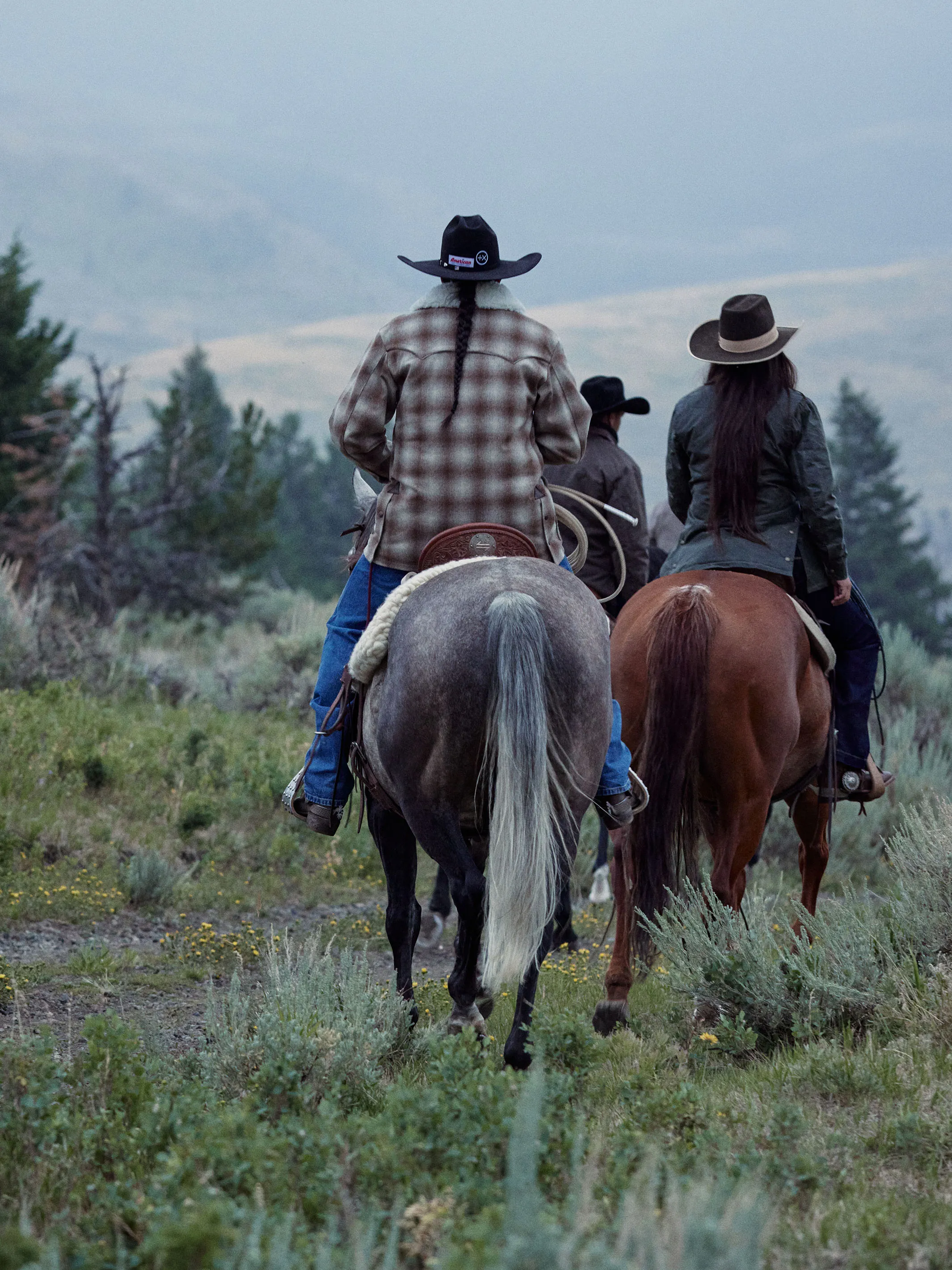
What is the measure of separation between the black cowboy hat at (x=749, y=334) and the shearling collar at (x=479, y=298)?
4.25ft

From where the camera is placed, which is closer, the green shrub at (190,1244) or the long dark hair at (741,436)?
the green shrub at (190,1244)

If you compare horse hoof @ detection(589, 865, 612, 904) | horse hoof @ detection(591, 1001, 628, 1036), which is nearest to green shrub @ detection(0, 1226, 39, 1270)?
horse hoof @ detection(591, 1001, 628, 1036)

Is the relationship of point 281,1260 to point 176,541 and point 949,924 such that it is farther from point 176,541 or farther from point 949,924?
point 176,541

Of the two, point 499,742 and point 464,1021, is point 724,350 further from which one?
point 464,1021

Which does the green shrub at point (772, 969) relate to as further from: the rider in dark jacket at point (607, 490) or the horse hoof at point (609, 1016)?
the rider in dark jacket at point (607, 490)

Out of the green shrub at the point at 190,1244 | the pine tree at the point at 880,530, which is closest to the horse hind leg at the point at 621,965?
the green shrub at the point at 190,1244

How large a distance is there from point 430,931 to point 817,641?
2956mm

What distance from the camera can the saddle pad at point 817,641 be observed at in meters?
5.60

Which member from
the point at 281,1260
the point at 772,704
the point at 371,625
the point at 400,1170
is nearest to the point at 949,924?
the point at 772,704

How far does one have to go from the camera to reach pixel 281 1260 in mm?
2135

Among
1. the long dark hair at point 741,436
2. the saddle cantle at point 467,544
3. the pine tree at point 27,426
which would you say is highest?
the pine tree at point 27,426

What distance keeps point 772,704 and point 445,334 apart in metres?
1.99

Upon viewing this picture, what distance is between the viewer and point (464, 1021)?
4.33m

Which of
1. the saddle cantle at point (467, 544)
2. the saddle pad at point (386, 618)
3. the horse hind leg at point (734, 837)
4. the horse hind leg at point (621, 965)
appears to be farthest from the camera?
the horse hind leg at point (734, 837)
